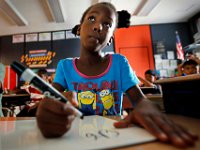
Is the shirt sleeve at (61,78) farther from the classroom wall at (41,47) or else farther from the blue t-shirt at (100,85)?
the classroom wall at (41,47)

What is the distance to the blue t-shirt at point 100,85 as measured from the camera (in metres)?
0.68

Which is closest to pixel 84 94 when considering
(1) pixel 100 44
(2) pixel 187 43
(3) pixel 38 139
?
(1) pixel 100 44

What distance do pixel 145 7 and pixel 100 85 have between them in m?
3.34

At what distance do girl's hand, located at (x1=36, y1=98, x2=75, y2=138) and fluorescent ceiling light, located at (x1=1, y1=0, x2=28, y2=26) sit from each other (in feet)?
11.3

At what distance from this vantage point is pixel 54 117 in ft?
0.93

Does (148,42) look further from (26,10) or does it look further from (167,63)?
(26,10)

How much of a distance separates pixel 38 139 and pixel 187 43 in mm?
4994

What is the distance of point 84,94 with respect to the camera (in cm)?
69

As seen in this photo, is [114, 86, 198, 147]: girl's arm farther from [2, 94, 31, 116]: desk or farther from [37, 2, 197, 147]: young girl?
[2, 94, 31, 116]: desk

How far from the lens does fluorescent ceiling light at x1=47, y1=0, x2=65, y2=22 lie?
10.6 ft

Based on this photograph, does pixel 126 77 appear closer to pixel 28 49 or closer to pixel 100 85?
pixel 100 85

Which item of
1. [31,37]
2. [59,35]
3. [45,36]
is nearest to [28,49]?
[31,37]

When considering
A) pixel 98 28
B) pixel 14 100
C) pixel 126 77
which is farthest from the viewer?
pixel 14 100

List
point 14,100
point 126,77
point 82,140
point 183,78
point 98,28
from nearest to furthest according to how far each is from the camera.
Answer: point 82,140 → point 183,78 → point 98,28 → point 126,77 → point 14,100
